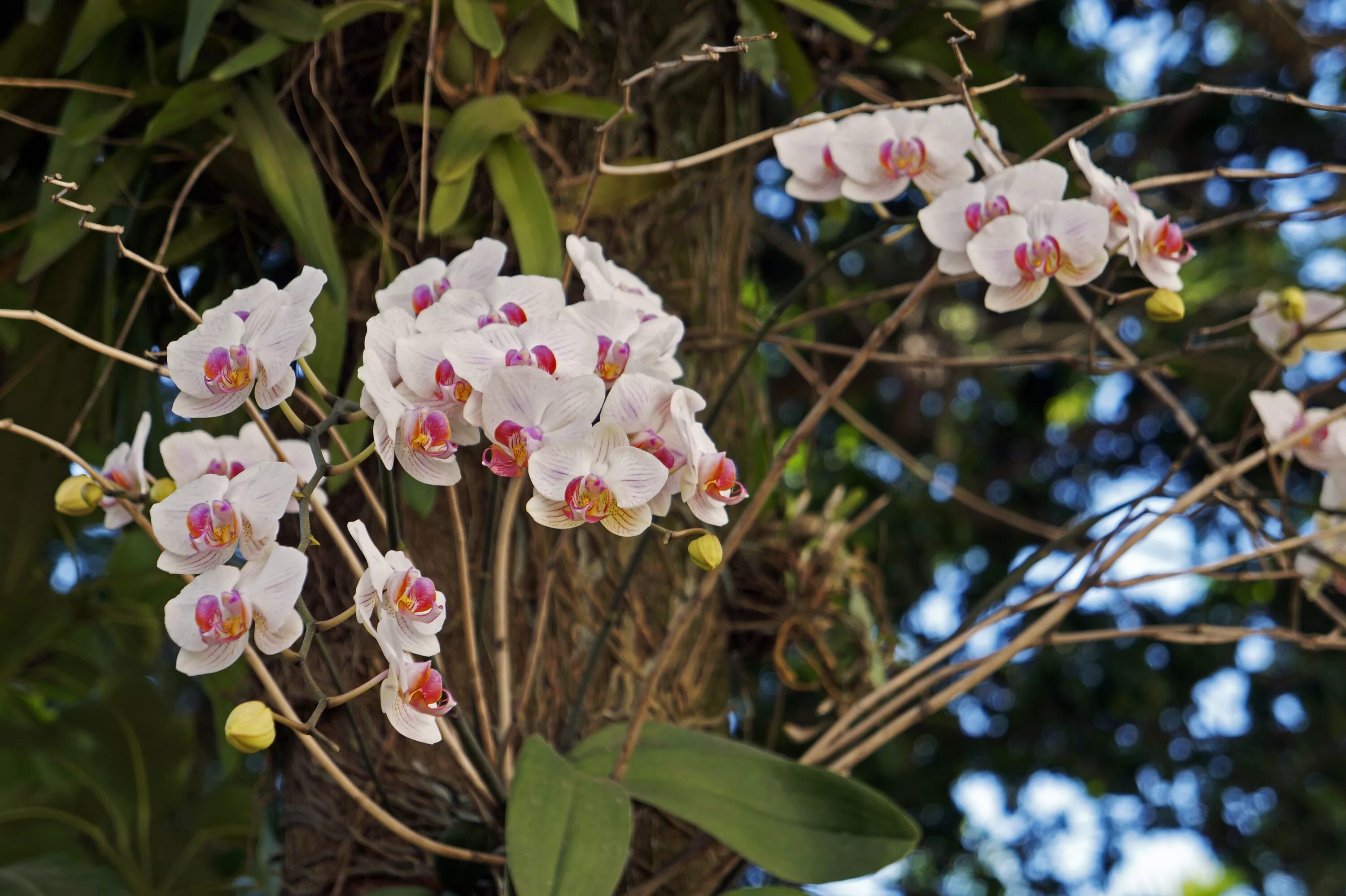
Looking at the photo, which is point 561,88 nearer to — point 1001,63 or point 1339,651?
point 1001,63

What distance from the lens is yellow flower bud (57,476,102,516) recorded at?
1.74ft

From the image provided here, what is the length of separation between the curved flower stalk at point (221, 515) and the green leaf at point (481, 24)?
15.2 inches

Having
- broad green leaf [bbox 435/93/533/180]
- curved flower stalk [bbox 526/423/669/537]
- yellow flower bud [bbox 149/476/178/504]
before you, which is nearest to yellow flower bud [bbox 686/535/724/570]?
curved flower stalk [bbox 526/423/669/537]

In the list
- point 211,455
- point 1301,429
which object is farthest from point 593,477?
point 1301,429

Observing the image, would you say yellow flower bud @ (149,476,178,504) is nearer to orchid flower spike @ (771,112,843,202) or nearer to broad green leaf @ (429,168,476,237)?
broad green leaf @ (429,168,476,237)

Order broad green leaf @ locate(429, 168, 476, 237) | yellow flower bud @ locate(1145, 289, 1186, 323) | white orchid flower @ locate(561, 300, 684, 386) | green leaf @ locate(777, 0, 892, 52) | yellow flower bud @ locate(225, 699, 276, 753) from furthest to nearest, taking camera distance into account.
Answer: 1. green leaf @ locate(777, 0, 892, 52)
2. broad green leaf @ locate(429, 168, 476, 237)
3. yellow flower bud @ locate(1145, 289, 1186, 323)
4. white orchid flower @ locate(561, 300, 684, 386)
5. yellow flower bud @ locate(225, 699, 276, 753)

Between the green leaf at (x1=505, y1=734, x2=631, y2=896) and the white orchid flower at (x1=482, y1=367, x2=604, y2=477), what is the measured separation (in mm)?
193

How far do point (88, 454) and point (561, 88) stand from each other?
0.50m

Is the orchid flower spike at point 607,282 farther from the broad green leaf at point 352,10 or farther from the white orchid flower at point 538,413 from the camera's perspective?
the broad green leaf at point 352,10

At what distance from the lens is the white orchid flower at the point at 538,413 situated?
44cm

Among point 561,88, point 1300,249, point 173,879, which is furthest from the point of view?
point 1300,249

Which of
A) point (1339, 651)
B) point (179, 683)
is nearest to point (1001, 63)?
point (1339, 651)

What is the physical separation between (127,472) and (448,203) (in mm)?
276

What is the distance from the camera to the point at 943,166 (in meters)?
0.63
